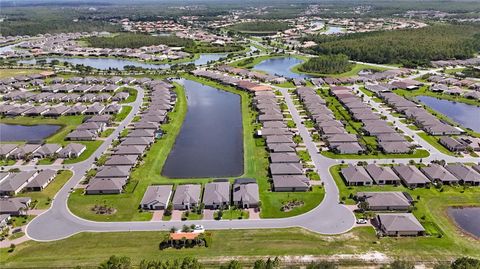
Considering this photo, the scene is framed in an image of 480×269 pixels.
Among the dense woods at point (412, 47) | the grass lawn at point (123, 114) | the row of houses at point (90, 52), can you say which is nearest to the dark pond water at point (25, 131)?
the grass lawn at point (123, 114)

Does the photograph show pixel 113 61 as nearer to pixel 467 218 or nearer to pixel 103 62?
pixel 103 62

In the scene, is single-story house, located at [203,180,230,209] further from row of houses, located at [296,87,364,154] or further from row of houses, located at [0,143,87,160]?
row of houses, located at [0,143,87,160]

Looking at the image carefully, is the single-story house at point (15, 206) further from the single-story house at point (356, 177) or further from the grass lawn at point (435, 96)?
the grass lawn at point (435, 96)

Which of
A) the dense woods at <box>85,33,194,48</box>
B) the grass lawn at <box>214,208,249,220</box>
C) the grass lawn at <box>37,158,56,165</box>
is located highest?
the dense woods at <box>85,33,194,48</box>

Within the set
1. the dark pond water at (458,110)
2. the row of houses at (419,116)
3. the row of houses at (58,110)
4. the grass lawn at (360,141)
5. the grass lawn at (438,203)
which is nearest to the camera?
the grass lawn at (438,203)

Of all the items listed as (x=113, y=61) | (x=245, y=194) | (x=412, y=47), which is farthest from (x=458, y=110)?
(x=113, y=61)

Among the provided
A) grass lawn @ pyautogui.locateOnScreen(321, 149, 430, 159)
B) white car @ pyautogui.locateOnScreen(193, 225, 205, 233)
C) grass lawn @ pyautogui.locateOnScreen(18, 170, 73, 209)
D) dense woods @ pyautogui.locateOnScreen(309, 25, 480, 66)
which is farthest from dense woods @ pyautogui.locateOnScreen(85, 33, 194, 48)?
white car @ pyautogui.locateOnScreen(193, 225, 205, 233)
